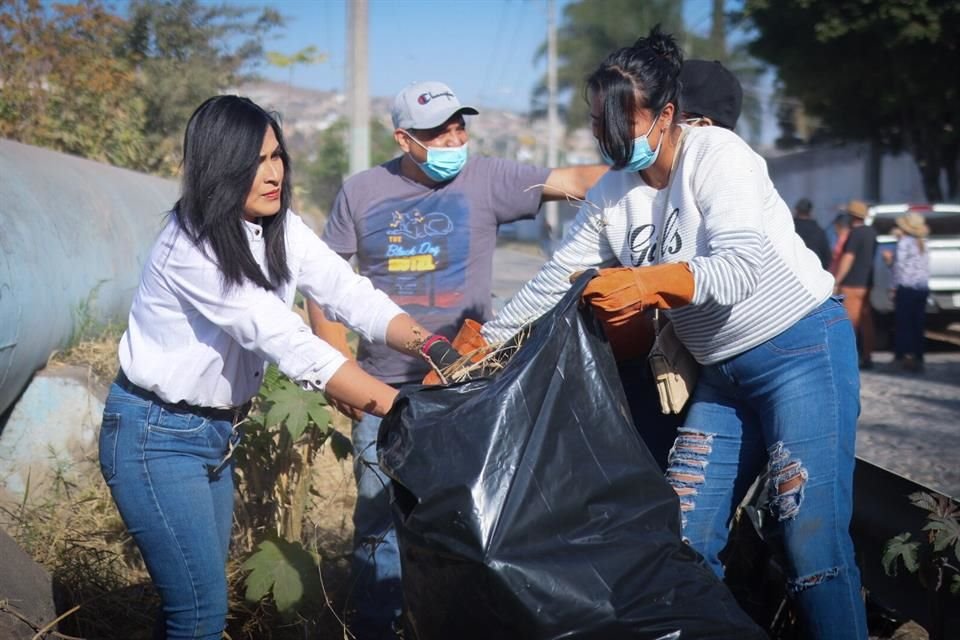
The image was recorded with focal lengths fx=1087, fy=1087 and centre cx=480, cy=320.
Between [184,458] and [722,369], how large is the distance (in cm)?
144

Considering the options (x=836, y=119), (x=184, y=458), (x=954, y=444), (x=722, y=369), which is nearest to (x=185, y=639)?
(x=184, y=458)

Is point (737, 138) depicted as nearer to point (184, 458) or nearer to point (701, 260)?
point (701, 260)

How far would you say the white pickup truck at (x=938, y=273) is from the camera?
1303cm

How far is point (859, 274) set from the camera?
38.7 ft

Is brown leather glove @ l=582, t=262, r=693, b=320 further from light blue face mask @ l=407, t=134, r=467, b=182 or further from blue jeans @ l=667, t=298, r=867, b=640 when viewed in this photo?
light blue face mask @ l=407, t=134, r=467, b=182

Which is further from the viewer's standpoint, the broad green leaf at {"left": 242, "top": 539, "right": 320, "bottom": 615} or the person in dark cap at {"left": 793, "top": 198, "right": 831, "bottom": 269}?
the person in dark cap at {"left": 793, "top": 198, "right": 831, "bottom": 269}

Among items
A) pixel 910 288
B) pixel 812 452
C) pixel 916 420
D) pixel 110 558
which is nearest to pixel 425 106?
pixel 812 452

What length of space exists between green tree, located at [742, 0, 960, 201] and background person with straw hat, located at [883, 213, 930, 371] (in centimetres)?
953

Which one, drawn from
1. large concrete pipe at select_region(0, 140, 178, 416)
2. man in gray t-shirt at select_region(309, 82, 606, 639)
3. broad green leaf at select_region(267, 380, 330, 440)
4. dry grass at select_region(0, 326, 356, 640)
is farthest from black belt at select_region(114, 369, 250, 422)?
large concrete pipe at select_region(0, 140, 178, 416)

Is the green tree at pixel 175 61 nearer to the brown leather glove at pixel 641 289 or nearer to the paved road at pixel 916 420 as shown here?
the paved road at pixel 916 420

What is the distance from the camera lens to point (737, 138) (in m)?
2.85

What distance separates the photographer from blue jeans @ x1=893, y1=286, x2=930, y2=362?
11.3m

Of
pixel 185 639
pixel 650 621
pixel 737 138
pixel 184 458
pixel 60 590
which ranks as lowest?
pixel 60 590

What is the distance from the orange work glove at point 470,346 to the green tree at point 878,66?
18.7 meters
